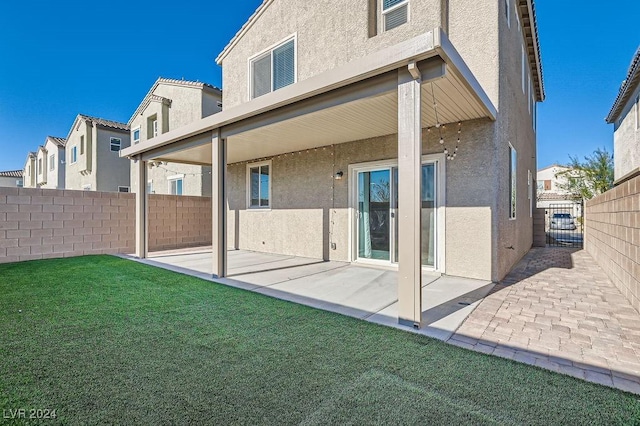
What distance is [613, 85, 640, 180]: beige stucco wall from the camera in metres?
12.6

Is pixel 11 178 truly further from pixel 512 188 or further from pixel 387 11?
pixel 512 188

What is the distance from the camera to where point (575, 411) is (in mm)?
2199

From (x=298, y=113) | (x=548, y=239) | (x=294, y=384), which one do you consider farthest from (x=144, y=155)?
(x=548, y=239)

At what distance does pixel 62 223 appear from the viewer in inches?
358

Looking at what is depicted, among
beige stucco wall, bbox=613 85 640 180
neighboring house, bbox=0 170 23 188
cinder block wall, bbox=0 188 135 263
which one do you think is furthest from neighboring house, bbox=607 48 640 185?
neighboring house, bbox=0 170 23 188

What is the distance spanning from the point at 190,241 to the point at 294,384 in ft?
35.6

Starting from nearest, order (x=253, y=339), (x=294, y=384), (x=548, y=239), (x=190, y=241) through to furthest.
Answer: (x=294, y=384) < (x=253, y=339) < (x=190, y=241) < (x=548, y=239)

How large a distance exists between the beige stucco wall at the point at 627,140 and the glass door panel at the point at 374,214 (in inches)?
422

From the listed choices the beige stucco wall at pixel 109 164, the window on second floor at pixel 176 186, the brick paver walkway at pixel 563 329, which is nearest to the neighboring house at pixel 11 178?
the beige stucco wall at pixel 109 164

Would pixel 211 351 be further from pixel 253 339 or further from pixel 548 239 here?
pixel 548 239

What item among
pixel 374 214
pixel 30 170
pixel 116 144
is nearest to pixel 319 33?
pixel 374 214

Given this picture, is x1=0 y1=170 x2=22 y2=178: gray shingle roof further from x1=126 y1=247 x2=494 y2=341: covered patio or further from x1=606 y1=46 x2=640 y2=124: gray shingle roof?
x1=606 y1=46 x2=640 y2=124: gray shingle roof

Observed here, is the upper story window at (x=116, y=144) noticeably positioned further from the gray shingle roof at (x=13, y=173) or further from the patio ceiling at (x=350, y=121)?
the gray shingle roof at (x=13, y=173)

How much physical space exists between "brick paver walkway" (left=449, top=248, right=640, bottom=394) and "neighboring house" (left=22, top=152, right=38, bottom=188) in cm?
4270
